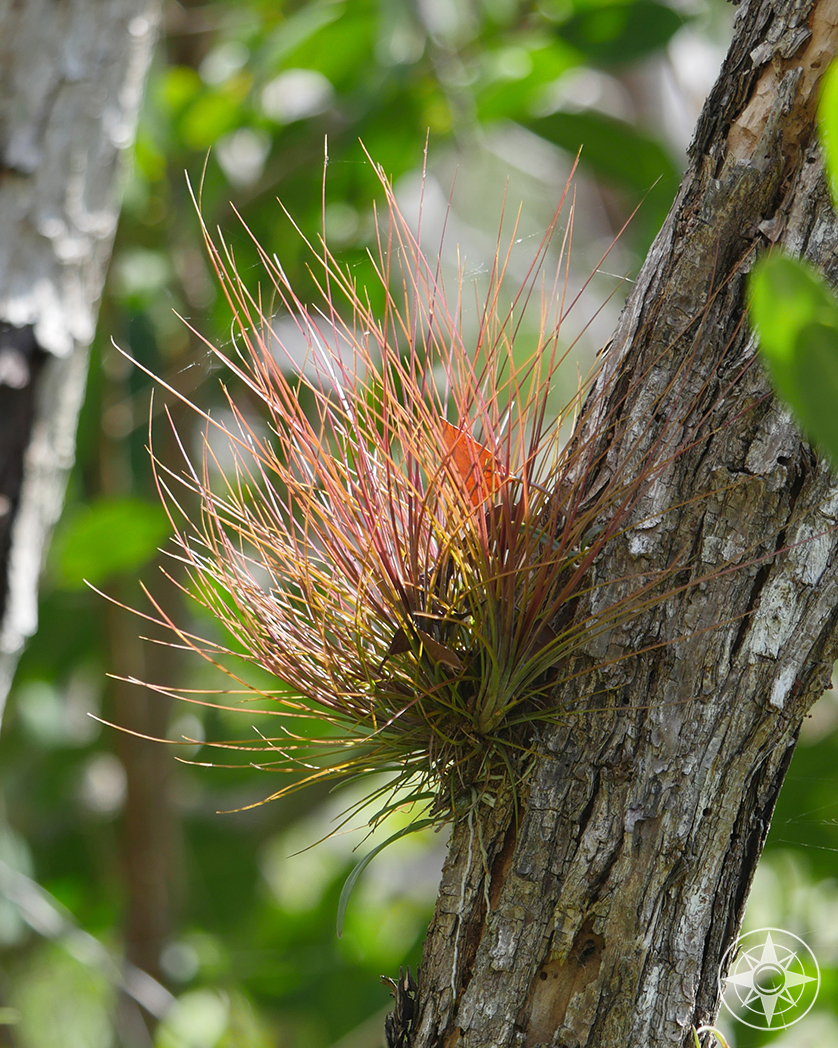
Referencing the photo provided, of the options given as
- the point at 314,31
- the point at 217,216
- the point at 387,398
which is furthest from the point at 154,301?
the point at 387,398

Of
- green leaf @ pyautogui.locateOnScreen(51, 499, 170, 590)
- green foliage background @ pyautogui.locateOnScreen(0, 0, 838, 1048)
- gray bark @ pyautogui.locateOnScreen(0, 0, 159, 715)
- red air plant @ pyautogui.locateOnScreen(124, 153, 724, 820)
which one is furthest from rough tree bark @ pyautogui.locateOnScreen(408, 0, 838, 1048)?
green leaf @ pyautogui.locateOnScreen(51, 499, 170, 590)

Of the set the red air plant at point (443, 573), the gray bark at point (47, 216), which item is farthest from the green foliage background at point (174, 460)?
the red air plant at point (443, 573)

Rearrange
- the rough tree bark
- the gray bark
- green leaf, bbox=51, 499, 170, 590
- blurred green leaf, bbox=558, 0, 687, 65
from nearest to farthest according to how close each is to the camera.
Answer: the rough tree bark → the gray bark → green leaf, bbox=51, 499, 170, 590 → blurred green leaf, bbox=558, 0, 687, 65

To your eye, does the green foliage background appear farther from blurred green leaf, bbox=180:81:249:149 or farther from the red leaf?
the red leaf

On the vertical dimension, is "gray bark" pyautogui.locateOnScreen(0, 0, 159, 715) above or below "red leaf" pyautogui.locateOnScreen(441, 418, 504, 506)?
above

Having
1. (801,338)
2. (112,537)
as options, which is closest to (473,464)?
(801,338)

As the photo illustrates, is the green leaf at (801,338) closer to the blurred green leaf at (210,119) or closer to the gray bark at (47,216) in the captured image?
the gray bark at (47,216)

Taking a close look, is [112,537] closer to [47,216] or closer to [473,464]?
[47,216]
